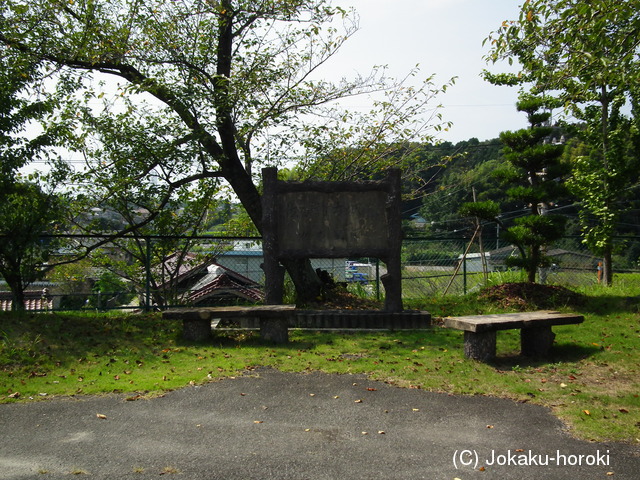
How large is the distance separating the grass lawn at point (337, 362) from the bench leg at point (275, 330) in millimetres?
172

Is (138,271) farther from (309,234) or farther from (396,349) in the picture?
(396,349)

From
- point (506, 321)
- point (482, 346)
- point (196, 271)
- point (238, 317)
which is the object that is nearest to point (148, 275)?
point (196, 271)

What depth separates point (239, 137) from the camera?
10.9m

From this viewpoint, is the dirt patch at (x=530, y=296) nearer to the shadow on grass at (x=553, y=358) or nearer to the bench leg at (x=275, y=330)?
the shadow on grass at (x=553, y=358)

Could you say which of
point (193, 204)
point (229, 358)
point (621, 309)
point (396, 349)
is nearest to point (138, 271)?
point (193, 204)

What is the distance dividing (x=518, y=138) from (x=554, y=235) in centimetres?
224

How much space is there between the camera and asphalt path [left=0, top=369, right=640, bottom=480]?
417 cm

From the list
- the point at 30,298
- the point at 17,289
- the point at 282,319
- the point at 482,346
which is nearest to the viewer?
the point at 482,346

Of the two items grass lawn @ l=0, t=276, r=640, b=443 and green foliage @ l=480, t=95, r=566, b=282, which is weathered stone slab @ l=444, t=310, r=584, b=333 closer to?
grass lawn @ l=0, t=276, r=640, b=443

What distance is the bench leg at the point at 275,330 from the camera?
8373mm

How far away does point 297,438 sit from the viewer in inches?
188

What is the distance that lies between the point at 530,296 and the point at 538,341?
3.83 meters

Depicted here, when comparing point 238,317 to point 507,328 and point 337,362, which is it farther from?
point 507,328

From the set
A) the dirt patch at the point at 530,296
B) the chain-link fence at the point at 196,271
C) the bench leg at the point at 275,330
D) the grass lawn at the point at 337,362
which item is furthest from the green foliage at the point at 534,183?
the bench leg at the point at 275,330
